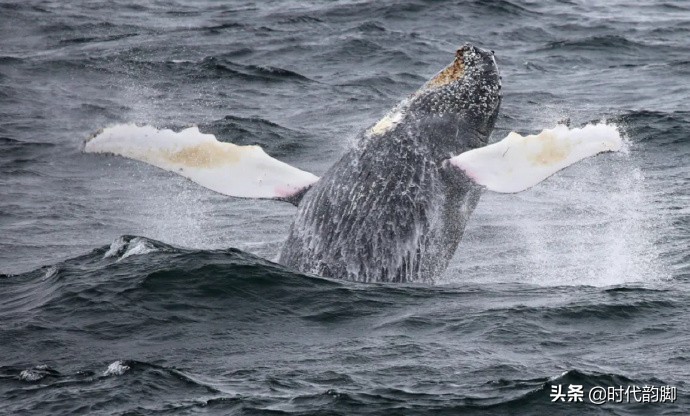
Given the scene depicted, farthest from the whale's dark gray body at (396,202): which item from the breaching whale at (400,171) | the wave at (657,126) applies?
the wave at (657,126)

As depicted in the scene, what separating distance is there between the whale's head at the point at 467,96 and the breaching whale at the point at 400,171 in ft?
0.05

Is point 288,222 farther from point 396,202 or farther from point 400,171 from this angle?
point 396,202

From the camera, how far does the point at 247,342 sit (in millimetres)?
12516

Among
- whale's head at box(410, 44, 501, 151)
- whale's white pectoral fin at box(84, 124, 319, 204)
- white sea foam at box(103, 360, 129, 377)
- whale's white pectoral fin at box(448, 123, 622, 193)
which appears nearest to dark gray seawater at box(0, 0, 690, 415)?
white sea foam at box(103, 360, 129, 377)

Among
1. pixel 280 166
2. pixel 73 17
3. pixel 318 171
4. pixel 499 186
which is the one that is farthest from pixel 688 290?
pixel 73 17

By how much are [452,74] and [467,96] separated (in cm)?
38

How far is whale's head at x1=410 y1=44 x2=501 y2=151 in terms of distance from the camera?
50.9 feet

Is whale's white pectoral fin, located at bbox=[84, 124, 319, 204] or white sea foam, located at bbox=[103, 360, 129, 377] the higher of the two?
whale's white pectoral fin, located at bbox=[84, 124, 319, 204]

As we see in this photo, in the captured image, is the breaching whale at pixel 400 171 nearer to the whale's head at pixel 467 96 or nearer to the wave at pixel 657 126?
the whale's head at pixel 467 96

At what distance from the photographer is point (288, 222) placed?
20484mm

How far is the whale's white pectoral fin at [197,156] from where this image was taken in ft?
51.5

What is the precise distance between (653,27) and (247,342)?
27.8m

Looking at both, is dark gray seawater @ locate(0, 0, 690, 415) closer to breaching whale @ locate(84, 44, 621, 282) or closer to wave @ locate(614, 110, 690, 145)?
wave @ locate(614, 110, 690, 145)

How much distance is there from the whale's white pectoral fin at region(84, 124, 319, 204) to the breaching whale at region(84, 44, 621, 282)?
0.04 feet
